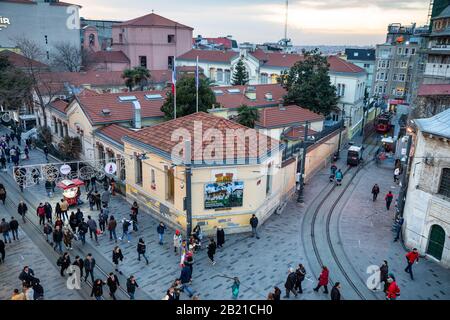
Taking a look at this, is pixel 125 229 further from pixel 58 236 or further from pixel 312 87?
pixel 312 87

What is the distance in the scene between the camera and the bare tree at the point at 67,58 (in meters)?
64.4

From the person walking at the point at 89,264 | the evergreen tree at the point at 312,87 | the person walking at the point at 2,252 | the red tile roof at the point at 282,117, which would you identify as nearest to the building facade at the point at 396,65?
the evergreen tree at the point at 312,87

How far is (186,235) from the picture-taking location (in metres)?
20.9

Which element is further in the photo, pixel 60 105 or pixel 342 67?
pixel 342 67

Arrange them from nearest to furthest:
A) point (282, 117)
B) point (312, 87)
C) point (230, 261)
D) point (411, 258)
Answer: point (411, 258) → point (230, 261) → point (282, 117) → point (312, 87)

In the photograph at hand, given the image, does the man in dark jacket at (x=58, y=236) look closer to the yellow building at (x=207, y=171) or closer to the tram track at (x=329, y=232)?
the yellow building at (x=207, y=171)

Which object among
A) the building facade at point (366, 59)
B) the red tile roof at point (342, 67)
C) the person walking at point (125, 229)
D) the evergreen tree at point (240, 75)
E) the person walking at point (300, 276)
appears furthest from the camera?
the building facade at point (366, 59)

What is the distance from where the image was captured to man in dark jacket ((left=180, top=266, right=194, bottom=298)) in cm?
1595

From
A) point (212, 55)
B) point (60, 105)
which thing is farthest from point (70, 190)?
point (212, 55)

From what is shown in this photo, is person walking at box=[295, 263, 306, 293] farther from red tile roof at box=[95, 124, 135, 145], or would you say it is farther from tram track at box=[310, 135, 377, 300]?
red tile roof at box=[95, 124, 135, 145]

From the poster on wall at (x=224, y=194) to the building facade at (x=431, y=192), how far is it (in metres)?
9.76

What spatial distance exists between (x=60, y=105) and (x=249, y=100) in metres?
Answer: 20.2

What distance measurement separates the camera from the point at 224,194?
21062 mm

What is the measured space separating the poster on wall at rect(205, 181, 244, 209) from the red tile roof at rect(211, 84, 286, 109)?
1949 centimetres
